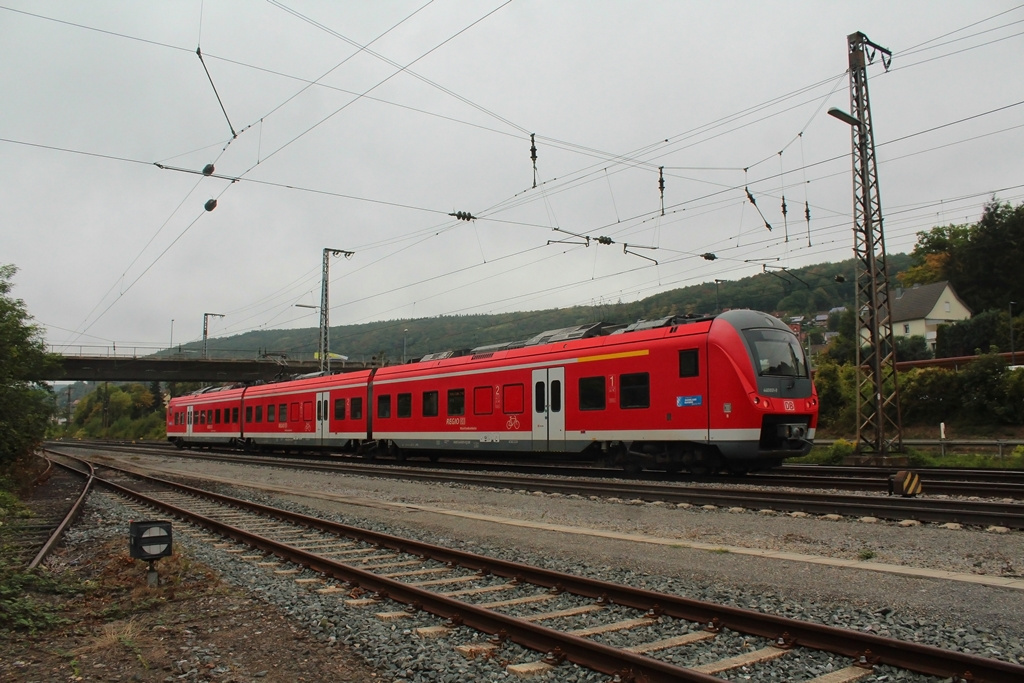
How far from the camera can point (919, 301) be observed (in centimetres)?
6172

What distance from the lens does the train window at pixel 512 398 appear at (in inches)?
727

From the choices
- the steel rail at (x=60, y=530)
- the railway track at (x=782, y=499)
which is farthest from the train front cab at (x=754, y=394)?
the steel rail at (x=60, y=530)

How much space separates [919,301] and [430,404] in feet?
179

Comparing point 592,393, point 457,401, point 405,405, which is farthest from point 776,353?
point 405,405

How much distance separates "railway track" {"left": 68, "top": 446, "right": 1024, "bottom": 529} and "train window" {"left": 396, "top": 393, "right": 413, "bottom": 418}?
224 inches

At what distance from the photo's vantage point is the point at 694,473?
1608cm

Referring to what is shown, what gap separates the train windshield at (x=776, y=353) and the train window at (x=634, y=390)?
2263 millimetres

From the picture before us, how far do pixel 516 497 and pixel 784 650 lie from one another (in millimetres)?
8810

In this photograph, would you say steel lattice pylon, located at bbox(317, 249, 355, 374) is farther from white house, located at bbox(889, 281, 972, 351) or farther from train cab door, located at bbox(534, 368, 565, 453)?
white house, located at bbox(889, 281, 972, 351)

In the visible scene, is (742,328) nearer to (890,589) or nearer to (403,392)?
(890,589)

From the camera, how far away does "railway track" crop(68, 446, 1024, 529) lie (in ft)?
30.9

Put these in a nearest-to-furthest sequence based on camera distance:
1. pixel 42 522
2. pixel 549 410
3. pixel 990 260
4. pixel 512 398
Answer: pixel 42 522, pixel 549 410, pixel 512 398, pixel 990 260

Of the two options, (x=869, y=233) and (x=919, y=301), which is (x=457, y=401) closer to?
(x=869, y=233)

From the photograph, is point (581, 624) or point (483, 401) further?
point (483, 401)
